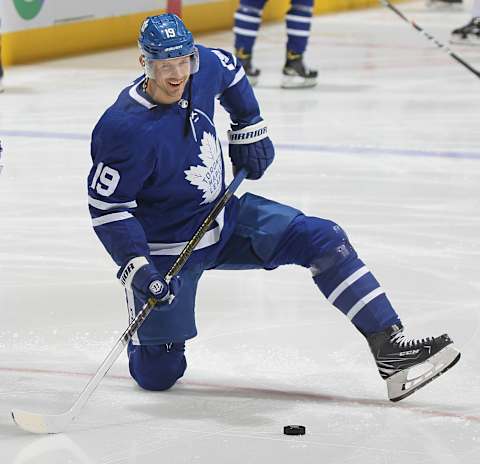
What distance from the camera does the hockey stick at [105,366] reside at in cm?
261

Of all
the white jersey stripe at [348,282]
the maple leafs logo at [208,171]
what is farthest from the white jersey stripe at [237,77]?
the white jersey stripe at [348,282]

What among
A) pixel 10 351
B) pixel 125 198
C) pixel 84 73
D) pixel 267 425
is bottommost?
pixel 84 73

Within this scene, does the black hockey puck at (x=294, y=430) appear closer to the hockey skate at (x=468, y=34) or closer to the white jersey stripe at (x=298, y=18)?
the white jersey stripe at (x=298, y=18)

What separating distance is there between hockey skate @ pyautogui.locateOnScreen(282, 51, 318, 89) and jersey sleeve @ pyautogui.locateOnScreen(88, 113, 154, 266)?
178 inches

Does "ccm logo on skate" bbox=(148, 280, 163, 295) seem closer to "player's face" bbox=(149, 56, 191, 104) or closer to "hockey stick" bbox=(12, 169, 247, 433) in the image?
"hockey stick" bbox=(12, 169, 247, 433)

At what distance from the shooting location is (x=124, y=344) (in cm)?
270

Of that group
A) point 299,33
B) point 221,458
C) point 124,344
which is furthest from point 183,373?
point 299,33

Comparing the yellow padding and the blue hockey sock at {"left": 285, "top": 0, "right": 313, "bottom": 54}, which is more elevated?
the blue hockey sock at {"left": 285, "top": 0, "right": 313, "bottom": 54}

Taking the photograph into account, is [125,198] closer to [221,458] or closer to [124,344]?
[124,344]

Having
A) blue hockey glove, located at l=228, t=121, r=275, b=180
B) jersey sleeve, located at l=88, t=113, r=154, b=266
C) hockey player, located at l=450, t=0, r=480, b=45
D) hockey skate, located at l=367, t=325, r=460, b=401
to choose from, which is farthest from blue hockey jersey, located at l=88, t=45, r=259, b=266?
hockey player, located at l=450, t=0, r=480, b=45

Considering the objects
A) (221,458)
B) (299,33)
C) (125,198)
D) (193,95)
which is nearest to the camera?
(221,458)

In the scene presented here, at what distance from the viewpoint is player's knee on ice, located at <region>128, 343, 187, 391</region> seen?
9.30 feet

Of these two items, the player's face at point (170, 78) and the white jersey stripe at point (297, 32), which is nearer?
the player's face at point (170, 78)

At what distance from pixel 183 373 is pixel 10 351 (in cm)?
46
